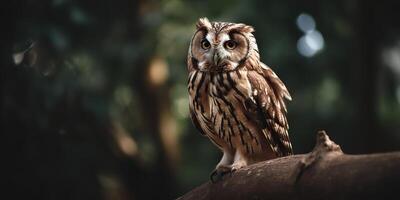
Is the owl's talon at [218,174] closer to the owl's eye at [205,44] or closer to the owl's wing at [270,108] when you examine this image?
the owl's wing at [270,108]

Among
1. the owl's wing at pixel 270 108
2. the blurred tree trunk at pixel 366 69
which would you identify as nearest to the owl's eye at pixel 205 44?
the owl's wing at pixel 270 108

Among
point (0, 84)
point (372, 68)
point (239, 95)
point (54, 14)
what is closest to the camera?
point (239, 95)

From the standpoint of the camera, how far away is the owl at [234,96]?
4750 millimetres

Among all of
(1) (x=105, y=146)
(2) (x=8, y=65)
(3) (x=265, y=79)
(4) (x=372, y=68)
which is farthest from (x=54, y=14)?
(4) (x=372, y=68)

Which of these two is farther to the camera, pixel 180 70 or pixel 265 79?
pixel 180 70

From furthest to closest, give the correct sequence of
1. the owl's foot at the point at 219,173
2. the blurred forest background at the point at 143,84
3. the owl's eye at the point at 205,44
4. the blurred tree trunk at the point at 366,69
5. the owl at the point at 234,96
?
the blurred tree trunk at the point at 366,69 → the blurred forest background at the point at 143,84 → the owl's eye at the point at 205,44 → the owl at the point at 234,96 → the owl's foot at the point at 219,173

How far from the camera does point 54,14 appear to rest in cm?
666

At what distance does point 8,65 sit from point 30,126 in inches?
20.9

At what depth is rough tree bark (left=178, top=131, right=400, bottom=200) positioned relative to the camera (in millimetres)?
3023

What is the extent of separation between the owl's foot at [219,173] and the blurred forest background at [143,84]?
221 cm

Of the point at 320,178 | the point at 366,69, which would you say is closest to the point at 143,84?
the point at 366,69

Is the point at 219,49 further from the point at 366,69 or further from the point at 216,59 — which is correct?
the point at 366,69

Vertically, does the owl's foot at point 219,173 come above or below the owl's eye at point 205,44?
below

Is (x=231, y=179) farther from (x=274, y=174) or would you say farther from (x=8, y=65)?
(x=8, y=65)
